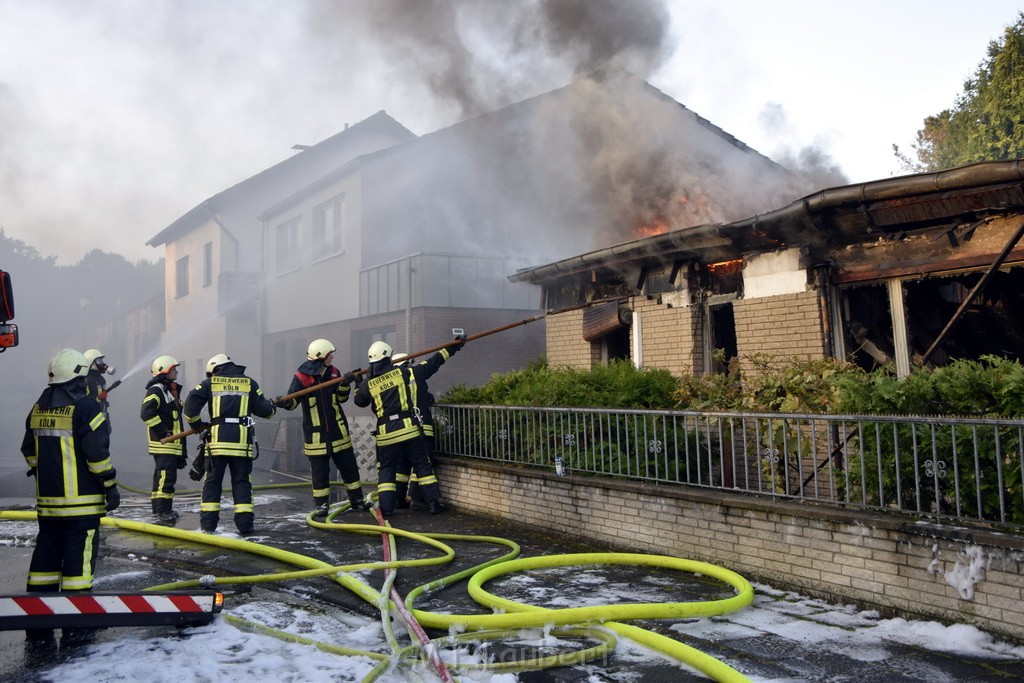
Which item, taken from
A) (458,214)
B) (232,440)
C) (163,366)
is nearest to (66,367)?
(232,440)

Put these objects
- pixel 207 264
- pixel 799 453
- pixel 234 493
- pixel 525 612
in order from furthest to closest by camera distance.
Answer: pixel 207 264
pixel 234 493
pixel 799 453
pixel 525 612

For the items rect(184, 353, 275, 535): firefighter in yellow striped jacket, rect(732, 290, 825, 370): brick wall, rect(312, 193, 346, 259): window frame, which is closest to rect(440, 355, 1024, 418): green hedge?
rect(732, 290, 825, 370): brick wall

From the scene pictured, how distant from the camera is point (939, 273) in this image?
275 inches

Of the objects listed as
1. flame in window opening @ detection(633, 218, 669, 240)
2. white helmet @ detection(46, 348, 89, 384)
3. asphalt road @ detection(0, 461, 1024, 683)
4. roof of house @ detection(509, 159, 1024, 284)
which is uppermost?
flame in window opening @ detection(633, 218, 669, 240)

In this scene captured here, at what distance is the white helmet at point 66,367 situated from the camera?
490 centimetres

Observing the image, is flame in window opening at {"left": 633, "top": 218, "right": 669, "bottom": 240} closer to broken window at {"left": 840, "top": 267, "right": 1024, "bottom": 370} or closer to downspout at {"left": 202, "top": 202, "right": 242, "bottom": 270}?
broken window at {"left": 840, "top": 267, "right": 1024, "bottom": 370}

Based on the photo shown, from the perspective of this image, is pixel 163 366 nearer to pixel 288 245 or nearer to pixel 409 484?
pixel 409 484

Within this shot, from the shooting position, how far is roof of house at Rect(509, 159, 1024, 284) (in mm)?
6270

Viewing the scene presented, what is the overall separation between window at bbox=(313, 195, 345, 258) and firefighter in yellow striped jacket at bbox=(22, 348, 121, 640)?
612 inches

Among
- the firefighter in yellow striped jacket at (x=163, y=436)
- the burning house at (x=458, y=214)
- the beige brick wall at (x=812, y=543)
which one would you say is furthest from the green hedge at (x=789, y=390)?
the burning house at (x=458, y=214)

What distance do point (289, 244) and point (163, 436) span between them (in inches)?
624

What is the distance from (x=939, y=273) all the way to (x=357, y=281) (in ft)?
48.1

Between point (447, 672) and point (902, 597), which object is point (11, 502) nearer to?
point (447, 672)

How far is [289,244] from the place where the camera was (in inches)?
950
